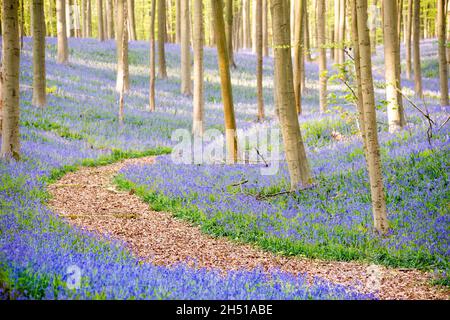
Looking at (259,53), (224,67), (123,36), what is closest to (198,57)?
(224,67)

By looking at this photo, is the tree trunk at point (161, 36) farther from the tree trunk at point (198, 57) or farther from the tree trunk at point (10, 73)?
the tree trunk at point (10, 73)

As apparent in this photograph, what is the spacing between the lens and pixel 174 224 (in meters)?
9.88

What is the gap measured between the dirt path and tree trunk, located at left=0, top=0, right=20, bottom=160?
1.81m

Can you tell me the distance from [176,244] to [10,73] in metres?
→ 6.91

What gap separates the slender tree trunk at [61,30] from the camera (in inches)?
1066

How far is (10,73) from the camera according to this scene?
11977 millimetres

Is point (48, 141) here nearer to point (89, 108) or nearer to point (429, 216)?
point (89, 108)

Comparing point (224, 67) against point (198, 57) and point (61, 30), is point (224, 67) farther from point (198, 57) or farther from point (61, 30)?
point (61, 30)

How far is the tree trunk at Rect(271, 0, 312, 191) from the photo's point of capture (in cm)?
1036

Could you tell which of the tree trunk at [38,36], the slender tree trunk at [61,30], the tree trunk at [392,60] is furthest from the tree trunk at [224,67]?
the slender tree trunk at [61,30]

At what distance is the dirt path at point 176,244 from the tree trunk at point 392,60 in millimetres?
6468

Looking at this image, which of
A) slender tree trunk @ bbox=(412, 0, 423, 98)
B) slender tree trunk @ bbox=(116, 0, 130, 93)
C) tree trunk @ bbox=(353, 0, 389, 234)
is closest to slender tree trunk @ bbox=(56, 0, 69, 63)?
slender tree trunk @ bbox=(116, 0, 130, 93)

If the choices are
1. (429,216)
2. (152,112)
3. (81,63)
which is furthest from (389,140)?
(81,63)
